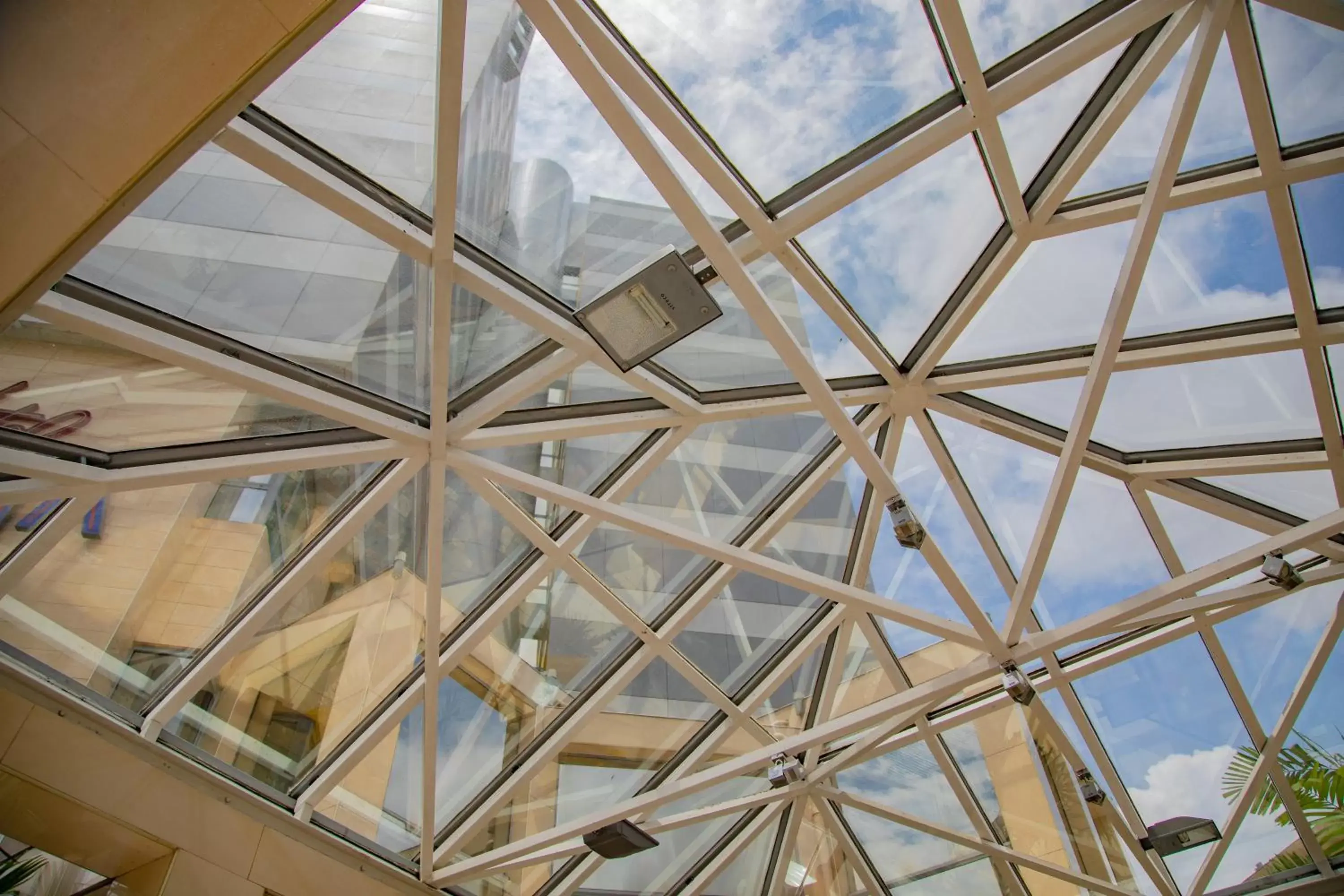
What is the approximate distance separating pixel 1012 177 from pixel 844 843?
10.9m

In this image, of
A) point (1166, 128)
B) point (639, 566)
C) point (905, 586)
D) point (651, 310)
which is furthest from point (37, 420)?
point (905, 586)

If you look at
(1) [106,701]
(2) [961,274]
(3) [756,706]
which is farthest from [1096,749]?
(1) [106,701]

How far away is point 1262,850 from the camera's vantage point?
468 inches

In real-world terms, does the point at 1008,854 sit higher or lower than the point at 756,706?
lower

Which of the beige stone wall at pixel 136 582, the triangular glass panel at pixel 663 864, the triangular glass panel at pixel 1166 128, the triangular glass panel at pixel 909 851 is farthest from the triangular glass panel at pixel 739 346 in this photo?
the triangular glass panel at pixel 909 851

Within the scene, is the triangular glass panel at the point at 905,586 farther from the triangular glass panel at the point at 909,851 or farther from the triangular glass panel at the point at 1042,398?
the triangular glass panel at the point at 909,851

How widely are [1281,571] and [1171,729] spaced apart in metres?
5.19

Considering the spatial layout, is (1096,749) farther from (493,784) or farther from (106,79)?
(106,79)

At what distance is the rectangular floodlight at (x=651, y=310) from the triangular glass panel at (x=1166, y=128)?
12.9 ft

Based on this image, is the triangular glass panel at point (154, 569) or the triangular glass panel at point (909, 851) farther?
the triangular glass panel at point (909, 851)

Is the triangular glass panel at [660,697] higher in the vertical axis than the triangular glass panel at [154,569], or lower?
higher

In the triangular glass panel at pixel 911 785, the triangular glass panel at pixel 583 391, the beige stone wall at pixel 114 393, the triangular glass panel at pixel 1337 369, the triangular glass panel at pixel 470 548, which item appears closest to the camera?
the beige stone wall at pixel 114 393

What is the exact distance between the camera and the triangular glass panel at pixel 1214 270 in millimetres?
7086

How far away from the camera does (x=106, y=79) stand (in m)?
2.51
